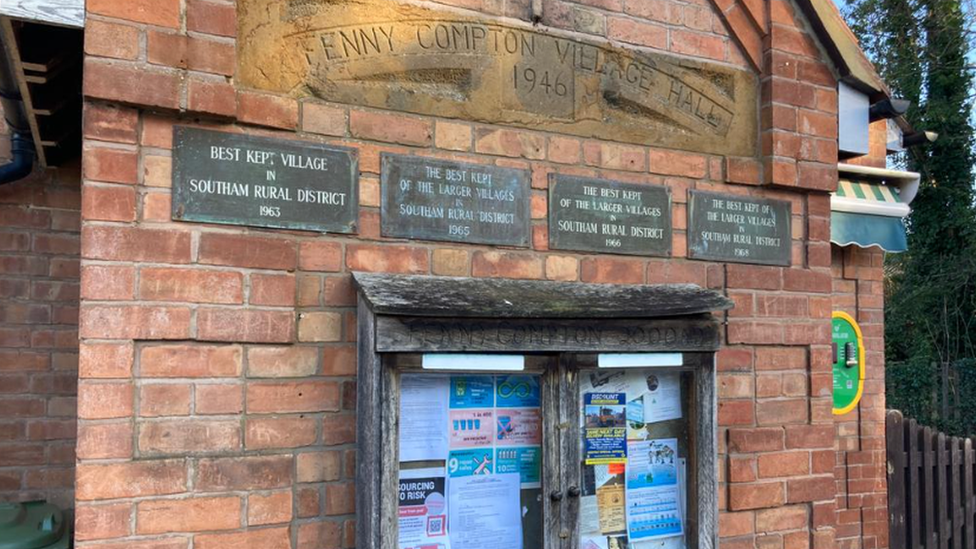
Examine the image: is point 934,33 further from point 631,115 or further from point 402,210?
point 402,210

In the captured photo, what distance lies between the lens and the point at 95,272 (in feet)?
8.04

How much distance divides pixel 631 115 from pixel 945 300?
46.6ft

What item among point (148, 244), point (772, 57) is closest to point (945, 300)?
point (772, 57)

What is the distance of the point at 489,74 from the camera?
3164 mm

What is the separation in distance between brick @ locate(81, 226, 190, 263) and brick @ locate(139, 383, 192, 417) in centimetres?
41

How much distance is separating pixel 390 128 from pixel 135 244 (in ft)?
3.26

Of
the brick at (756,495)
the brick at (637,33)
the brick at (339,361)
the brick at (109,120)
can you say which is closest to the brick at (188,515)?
the brick at (339,361)

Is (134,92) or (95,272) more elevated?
(134,92)

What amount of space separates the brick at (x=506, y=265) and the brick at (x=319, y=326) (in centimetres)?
58

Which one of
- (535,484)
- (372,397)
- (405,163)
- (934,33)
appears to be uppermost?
(934,33)

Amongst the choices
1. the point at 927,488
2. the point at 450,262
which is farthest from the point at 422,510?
the point at 927,488

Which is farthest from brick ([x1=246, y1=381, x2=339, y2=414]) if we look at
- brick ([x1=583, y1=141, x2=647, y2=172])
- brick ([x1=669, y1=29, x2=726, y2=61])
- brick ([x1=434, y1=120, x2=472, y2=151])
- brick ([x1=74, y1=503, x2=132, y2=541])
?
brick ([x1=669, y1=29, x2=726, y2=61])

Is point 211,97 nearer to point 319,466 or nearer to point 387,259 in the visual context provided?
point 387,259

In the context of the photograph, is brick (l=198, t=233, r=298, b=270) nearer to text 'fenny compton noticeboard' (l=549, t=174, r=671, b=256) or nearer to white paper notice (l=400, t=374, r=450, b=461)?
white paper notice (l=400, t=374, r=450, b=461)
